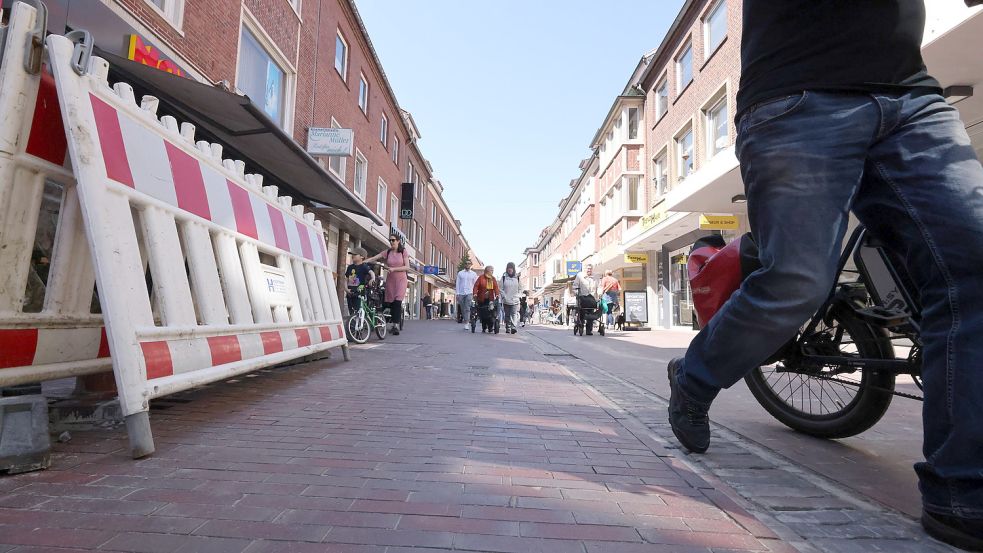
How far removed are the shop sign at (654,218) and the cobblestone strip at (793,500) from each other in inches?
574

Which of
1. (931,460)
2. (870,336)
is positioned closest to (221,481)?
(931,460)

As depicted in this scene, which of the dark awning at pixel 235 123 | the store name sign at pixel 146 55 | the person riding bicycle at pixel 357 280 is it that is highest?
the store name sign at pixel 146 55

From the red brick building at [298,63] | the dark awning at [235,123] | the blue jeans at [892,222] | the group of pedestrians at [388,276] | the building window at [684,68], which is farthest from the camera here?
the building window at [684,68]

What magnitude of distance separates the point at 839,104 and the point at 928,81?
30 cm

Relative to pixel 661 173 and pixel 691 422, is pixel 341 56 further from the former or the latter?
pixel 691 422

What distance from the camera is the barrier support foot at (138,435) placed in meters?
1.86

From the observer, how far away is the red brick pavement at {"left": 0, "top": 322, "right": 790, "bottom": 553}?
131 centimetres

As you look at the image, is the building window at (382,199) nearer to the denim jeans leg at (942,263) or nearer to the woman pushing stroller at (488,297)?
the woman pushing stroller at (488,297)

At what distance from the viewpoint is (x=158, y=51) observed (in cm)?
678

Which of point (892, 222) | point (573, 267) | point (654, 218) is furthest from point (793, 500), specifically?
point (573, 267)

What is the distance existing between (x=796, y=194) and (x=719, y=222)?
13.8m

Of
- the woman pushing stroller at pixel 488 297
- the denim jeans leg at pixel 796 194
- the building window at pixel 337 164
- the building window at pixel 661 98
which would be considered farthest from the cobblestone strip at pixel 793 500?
the building window at pixel 661 98

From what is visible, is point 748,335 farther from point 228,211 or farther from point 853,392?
point 228,211

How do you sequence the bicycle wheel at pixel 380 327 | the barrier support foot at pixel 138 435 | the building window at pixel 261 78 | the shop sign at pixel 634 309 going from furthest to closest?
the shop sign at pixel 634 309, the building window at pixel 261 78, the bicycle wheel at pixel 380 327, the barrier support foot at pixel 138 435
